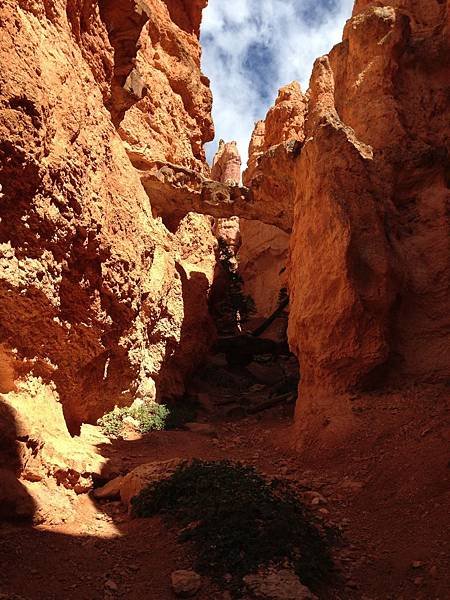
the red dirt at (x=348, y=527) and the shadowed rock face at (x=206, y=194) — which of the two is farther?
the shadowed rock face at (x=206, y=194)

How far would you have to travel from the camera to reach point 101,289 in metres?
7.40

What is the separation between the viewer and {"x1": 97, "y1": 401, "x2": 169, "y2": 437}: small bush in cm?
841

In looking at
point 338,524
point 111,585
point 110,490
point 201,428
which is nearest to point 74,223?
point 110,490

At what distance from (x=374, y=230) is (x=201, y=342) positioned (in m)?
6.52

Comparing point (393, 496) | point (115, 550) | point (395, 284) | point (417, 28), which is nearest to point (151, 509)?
point (115, 550)

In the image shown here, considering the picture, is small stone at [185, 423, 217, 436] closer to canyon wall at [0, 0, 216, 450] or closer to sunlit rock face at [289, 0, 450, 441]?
canyon wall at [0, 0, 216, 450]

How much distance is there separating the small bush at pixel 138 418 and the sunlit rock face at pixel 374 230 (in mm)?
3035

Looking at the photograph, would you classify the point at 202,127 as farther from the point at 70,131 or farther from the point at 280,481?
the point at 280,481

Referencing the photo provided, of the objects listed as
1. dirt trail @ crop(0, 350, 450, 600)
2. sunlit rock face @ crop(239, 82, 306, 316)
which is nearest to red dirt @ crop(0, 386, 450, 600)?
dirt trail @ crop(0, 350, 450, 600)

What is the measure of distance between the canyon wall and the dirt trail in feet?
5.00

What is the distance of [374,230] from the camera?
862 centimetres

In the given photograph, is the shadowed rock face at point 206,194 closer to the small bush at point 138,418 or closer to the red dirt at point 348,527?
the small bush at point 138,418

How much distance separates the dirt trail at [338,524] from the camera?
372 cm

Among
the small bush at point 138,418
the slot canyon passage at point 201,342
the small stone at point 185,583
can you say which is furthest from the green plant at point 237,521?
the small bush at point 138,418
